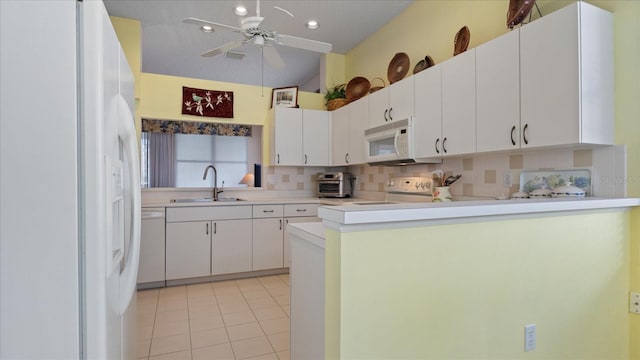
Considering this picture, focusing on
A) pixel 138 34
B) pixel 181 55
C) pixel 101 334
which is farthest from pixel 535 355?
pixel 181 55

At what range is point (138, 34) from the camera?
3.56 meters

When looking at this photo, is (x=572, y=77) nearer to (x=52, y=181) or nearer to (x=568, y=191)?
(x=568, y=191)

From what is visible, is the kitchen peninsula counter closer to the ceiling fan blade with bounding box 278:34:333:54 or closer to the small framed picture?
the ceiling fan blade with bounding box 278:34:333:54

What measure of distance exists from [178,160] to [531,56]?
587 cm

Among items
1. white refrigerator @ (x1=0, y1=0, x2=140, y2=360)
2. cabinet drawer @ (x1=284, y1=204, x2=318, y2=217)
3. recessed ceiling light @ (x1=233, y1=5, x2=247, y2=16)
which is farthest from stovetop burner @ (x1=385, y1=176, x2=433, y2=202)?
white refrigerator @ (x1=0, y1=0, x2=140, y2=360)

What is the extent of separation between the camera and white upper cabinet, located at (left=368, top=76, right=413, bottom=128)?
9.70ft

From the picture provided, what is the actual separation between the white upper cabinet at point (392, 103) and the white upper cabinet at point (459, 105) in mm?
429

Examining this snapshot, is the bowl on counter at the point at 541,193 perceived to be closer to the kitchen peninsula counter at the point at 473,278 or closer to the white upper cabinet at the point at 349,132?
the kitchen peninsula counter at the point at 473,278

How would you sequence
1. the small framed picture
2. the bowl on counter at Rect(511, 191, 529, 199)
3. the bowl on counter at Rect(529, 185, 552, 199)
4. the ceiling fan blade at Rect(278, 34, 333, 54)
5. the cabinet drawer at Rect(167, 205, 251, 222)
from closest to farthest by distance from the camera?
the bowl on counter at Rect(529, 185, 552, 199), the bowl on counter at Rect(511, 191, 529, 199), the ceiling fan blade at Rect(278, 34, 333, 54), the cabinet drawer at Rect(167, 205, 251, 222), the small framed picture

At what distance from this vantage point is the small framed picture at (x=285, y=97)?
433cm

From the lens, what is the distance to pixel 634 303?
1.73 meters

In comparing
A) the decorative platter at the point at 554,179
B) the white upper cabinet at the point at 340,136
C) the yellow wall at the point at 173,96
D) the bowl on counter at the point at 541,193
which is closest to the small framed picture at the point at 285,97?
the yellow wall at the point at 173,96

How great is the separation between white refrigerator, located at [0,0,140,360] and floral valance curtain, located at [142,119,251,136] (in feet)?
13.5

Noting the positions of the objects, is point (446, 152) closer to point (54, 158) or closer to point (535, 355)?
point (535, 355)
